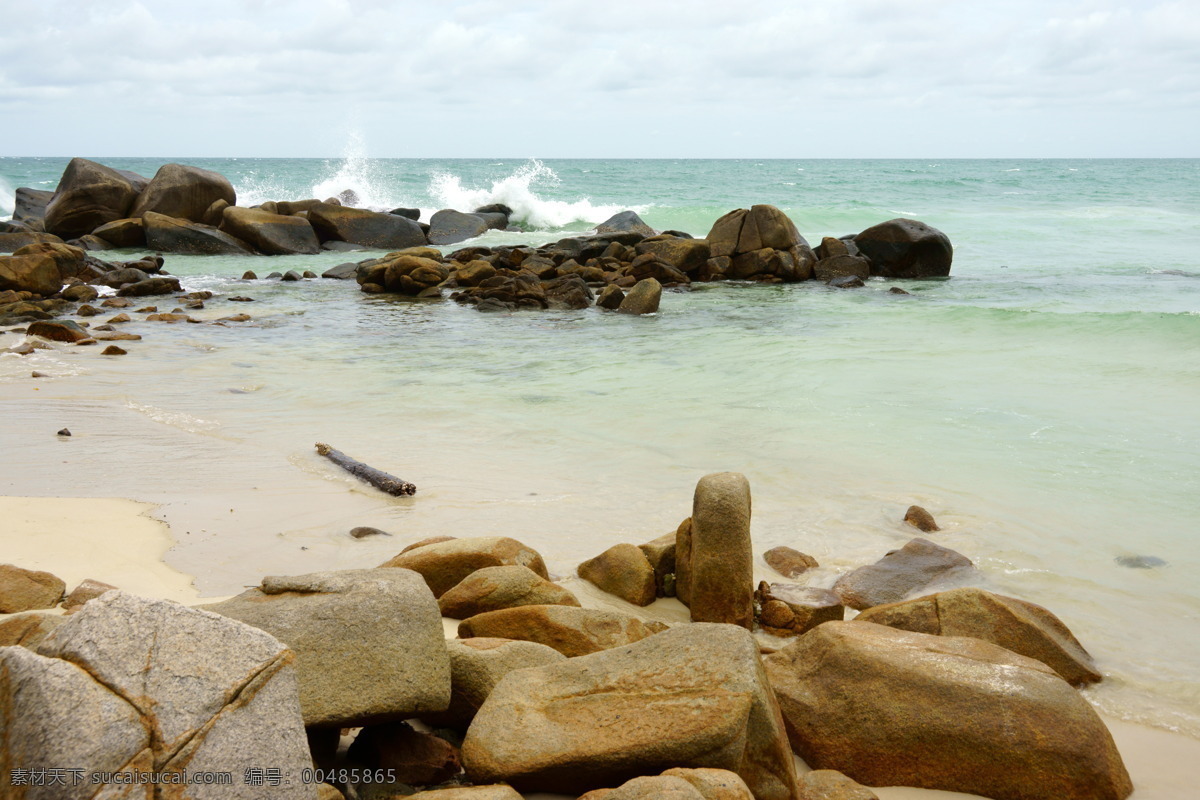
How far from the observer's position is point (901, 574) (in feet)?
15.4

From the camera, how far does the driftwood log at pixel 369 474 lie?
229 inches

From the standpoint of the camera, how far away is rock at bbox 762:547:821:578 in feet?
15.9

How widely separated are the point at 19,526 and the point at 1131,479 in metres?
6.58

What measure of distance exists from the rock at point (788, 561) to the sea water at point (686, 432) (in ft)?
0.39

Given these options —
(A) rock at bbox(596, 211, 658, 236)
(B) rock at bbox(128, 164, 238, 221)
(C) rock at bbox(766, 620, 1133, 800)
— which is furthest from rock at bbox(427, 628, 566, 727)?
(B) rock at bbox(128, 164, 238, 221)

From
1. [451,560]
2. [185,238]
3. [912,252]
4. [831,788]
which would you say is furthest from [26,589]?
[185,238]

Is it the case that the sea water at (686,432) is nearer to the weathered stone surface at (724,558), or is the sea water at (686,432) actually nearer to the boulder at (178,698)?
the weathered stone surface at (724,558)

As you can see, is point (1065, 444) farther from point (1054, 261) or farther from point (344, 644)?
point (1054, 261)

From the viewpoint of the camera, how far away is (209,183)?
23797mm

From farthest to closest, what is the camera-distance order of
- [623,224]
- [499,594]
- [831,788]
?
1. [623,224]
2. [499,594]
3. [831,788]

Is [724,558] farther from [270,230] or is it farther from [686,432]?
[270,230]

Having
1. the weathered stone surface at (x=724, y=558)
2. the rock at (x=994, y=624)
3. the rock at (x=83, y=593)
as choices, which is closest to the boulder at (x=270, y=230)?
the rock at (x=83, y=593)

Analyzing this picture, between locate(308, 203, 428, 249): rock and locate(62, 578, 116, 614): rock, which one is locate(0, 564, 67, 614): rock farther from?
locate(308, 203, 428, 249): rock

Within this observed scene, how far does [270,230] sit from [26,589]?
20143 millimetres
